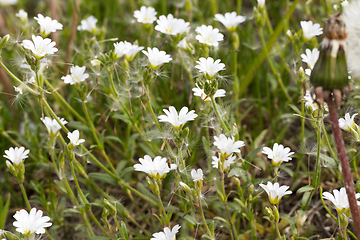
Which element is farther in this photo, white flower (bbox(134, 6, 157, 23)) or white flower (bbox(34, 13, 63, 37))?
white flower (bbox(134, 6, 157, 23))

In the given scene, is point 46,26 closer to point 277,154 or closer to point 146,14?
point 146,14

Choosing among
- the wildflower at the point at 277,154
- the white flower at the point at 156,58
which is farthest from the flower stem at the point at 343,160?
the white flower at the point at 156,58

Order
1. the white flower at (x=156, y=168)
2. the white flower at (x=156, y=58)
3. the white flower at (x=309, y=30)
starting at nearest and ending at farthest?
the white flower at (x=156, y=168), the white flower at (x=156, y=58), the white flower at (x=309, y=30)

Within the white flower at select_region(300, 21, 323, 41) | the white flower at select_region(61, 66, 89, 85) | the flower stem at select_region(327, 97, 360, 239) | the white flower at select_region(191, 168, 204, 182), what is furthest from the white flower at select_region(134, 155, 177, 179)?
the white flower at select_region(300, 21, 323, 41)

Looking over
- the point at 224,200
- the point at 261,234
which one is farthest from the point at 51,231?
the point at 261,234

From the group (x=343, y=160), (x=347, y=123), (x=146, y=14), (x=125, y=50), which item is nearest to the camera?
(x=343, y=160)

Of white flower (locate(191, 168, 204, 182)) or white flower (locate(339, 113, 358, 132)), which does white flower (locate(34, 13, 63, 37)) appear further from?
white flower (locate(339, 113, 358, 132))

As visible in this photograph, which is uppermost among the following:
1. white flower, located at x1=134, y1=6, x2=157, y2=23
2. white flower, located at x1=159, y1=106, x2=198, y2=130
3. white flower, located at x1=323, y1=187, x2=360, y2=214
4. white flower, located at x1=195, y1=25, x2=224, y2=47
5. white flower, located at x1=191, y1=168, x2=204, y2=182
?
white flower, located at x1=134, y1=6, x2=157, y2=23

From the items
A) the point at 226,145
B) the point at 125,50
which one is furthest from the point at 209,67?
the point at 125,50

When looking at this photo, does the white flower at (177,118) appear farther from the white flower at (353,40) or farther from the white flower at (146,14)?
the white flower at (146,14)
